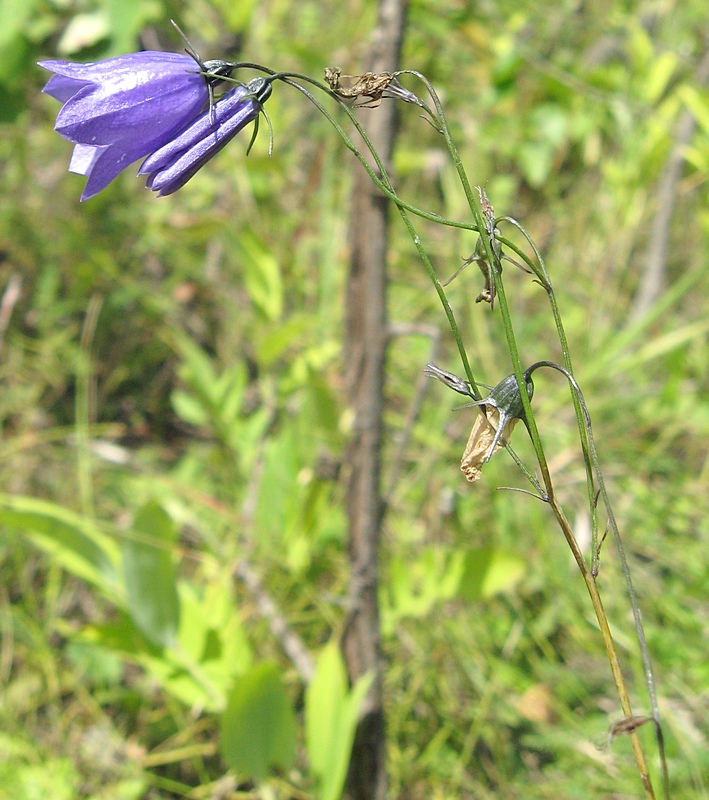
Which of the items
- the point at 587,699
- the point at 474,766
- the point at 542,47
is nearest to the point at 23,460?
the point at 474,766

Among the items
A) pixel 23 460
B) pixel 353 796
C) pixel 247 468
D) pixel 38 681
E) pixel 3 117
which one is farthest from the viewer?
pixel 23 460

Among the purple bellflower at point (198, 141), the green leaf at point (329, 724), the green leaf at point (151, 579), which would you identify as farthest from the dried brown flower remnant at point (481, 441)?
the green leaf at point (151, 579)

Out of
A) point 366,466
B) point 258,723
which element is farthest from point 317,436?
point 258,723

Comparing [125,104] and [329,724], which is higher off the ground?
[125,104]

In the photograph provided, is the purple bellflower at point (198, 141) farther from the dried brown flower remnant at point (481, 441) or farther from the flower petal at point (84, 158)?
the dried brown flower remnant at point (481, 441)

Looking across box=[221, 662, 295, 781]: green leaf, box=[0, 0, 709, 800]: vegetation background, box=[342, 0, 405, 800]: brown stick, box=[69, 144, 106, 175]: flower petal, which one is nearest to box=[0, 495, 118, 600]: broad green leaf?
box=[0, 0, 709, 800]: vegetation background

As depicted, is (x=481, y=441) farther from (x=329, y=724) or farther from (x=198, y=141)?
(x=329, y=724)

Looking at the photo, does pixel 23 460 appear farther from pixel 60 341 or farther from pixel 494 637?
pixel 494 637

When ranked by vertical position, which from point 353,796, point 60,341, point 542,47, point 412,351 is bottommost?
point 353,796
